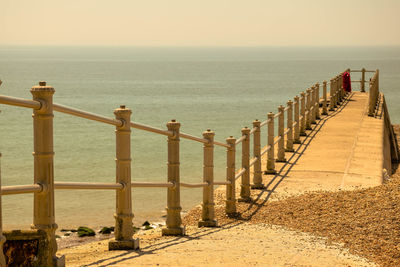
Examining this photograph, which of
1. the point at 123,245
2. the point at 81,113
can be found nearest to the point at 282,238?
the point at 123,245

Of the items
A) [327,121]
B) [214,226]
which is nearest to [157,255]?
[214,226]

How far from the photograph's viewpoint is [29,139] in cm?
4353

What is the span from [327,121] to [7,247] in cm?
2398

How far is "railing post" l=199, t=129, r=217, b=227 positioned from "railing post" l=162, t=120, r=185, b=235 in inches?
76.1

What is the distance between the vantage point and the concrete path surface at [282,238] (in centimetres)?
753

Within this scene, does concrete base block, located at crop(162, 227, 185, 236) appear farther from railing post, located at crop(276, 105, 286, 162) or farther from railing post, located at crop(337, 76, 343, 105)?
railing post, located at crop(337, 76, 343, 105)

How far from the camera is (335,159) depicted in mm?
19906

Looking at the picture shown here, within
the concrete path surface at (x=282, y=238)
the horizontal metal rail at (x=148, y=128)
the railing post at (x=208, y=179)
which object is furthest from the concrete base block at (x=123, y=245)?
the railing post at (x=208, y=179)

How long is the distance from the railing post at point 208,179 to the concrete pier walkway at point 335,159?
4289mm

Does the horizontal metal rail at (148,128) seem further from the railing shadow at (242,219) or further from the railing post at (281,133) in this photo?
the railing post at (281,133)

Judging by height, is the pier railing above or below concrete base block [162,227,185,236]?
above

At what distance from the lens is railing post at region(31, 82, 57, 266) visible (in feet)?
19.3


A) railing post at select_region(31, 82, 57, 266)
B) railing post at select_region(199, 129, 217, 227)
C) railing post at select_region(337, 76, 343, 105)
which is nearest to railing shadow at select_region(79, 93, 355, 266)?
railing post at select_region(199, 129, 217, 227)

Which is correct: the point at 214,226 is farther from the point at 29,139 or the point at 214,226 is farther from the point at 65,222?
the point at 29,139
